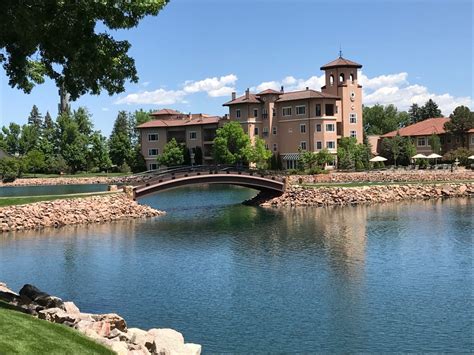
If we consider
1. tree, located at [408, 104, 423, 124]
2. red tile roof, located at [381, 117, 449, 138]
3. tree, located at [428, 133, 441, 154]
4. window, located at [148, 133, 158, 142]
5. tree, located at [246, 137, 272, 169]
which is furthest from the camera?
tree, located at [408, 104, 423, 124]

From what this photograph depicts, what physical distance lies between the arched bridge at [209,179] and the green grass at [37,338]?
A: 39.4 meters

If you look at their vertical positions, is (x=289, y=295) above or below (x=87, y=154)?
below

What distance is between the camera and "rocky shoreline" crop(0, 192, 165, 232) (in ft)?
149

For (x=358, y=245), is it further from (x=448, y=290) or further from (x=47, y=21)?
(x=47, y=21)

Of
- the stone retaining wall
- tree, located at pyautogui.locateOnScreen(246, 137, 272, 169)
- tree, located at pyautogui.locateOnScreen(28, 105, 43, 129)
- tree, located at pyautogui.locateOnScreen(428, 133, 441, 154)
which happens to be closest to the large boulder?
the stone retaining wall

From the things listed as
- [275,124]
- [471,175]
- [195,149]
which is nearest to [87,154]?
[195,149]

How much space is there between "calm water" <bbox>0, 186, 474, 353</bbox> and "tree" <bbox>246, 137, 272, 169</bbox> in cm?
4084

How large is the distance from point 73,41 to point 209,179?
39.8 metres

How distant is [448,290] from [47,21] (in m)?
18.2

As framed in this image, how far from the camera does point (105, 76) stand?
18922mm

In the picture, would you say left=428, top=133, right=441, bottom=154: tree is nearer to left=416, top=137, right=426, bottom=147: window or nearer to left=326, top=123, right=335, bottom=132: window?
left=416, top=137, right=426, bottom=147: window

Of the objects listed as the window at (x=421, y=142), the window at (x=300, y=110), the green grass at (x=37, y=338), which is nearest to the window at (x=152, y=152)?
the window at (x=300, y=110)

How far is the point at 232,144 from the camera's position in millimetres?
91625

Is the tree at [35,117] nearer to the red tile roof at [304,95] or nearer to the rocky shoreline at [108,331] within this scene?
the red tile roof at [304,95]
